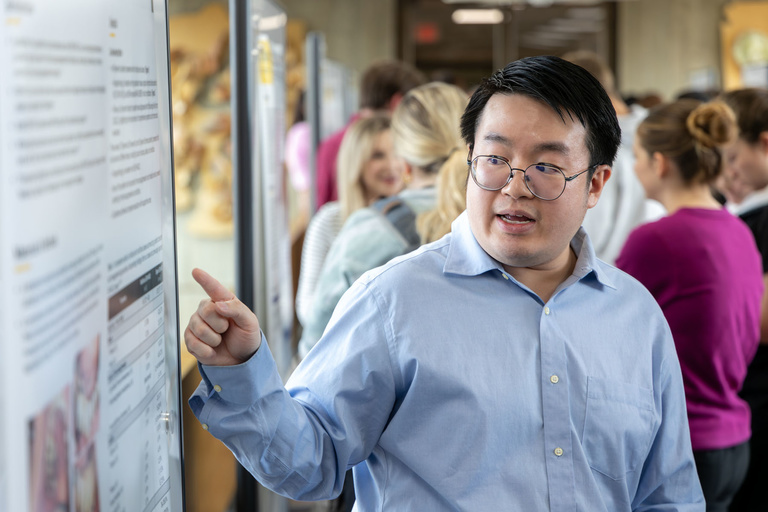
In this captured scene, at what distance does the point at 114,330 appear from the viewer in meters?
0.91

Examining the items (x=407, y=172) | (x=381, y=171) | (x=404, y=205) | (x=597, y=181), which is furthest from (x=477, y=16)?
(x=597, y=181)

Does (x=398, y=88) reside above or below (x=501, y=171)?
above

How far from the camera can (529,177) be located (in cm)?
124

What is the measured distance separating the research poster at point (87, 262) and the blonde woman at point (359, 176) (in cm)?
195

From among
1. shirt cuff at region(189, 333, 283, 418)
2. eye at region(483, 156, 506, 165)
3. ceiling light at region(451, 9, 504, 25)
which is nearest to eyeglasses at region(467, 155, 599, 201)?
eye at region(483, 156, 506, 165)

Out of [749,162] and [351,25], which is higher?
[351,25]

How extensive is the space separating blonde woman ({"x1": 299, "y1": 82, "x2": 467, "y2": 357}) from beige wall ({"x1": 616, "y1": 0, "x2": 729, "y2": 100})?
1039cm

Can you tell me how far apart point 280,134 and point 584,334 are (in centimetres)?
147

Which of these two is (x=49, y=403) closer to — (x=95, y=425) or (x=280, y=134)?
(x=95, y=425)

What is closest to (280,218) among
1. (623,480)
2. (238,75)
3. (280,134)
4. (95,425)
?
(280,134)

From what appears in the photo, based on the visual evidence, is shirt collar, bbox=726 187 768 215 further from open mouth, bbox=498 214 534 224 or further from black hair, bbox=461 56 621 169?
open mouth, bbox=498 214 534 224

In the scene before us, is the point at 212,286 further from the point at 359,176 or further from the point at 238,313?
the point at 359,176

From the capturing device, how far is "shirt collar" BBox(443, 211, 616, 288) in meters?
1.29

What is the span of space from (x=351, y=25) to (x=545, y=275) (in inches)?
428
